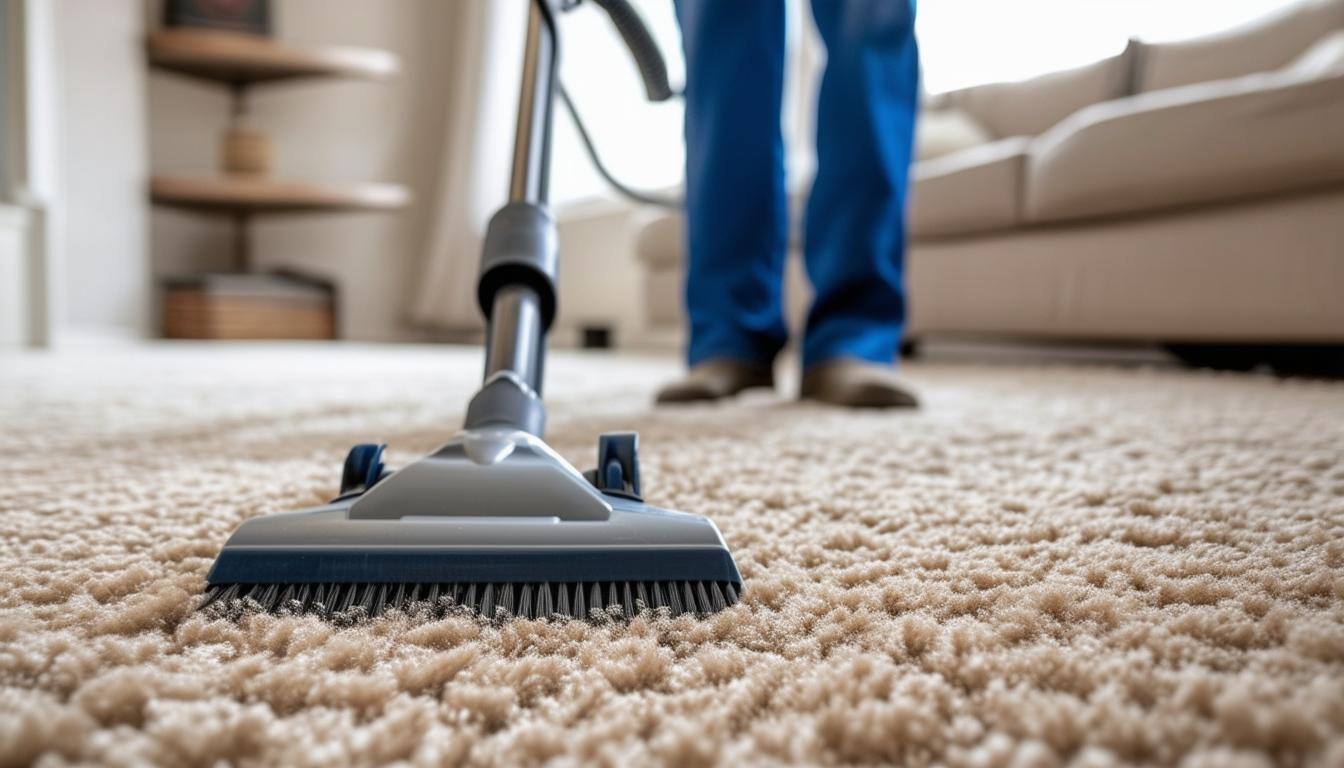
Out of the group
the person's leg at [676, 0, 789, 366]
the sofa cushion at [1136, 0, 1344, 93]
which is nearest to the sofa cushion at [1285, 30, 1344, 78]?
the sofa cushion at [1136, 0, 1344, 93]

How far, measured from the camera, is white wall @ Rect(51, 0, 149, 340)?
103 inches

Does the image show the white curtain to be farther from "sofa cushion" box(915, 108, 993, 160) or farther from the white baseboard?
"sofa cushion" box(915, 108, 993, 160)

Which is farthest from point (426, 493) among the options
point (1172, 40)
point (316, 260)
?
point (316, 260)

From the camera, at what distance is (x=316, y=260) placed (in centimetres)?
A: 323

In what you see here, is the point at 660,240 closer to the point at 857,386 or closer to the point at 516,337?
the point at 857,386

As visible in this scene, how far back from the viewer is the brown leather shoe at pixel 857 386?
92cm

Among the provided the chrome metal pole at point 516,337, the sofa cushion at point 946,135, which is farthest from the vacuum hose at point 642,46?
the sofa cushion at point 946,135

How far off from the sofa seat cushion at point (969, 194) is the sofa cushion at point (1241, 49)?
1.89 feet

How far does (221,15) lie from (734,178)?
101 inches

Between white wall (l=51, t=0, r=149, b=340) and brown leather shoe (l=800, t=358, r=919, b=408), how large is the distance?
245 centimetres

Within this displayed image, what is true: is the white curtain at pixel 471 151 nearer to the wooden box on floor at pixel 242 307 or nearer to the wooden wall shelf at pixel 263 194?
the wooden wall shelf at pixel 263 194

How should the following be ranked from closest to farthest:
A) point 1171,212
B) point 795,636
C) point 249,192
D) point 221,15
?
1. point 795,636
2. point 1171,212
3. point 249,192
4. point 221,15

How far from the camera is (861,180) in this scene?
990 mm

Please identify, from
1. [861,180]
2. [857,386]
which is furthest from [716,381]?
[861,180]
